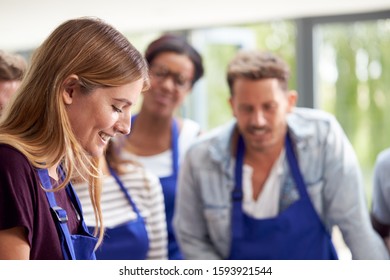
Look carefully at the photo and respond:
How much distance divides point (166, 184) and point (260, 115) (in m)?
0.37

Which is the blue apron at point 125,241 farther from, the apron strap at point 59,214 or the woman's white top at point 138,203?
the apron strap at point 59,214

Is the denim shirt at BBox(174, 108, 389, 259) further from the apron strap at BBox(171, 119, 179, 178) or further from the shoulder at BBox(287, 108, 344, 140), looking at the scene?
the apron strap at BBox(171, 119, 179, 178)

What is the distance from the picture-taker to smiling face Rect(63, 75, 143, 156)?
0.98 m

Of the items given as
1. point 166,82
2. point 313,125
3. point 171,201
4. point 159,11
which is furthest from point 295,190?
point 159,11

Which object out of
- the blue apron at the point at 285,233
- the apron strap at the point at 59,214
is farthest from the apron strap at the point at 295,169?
the apron strap at the point at 59,214

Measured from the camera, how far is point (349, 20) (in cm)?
293

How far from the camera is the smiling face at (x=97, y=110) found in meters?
0.98

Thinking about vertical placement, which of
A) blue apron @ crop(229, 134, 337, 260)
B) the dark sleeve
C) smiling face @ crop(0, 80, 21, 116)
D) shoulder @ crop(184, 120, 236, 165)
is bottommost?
blue apron @ crop(229, 134, 337, 260)

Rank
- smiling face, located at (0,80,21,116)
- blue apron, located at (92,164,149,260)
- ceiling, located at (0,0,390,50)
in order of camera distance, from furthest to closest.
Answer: ceiling, located at (0,0,390,50), blue apron, located at (92,164,149,260), smiling face, located at (0,80,21,116)

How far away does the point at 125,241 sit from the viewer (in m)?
1.54

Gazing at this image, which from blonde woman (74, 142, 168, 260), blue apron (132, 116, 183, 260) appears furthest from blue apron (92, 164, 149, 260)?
blue apron (132, 116, 183, 260)

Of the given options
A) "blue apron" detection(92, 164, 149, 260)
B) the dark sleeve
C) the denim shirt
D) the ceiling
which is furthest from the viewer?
the ceiling
